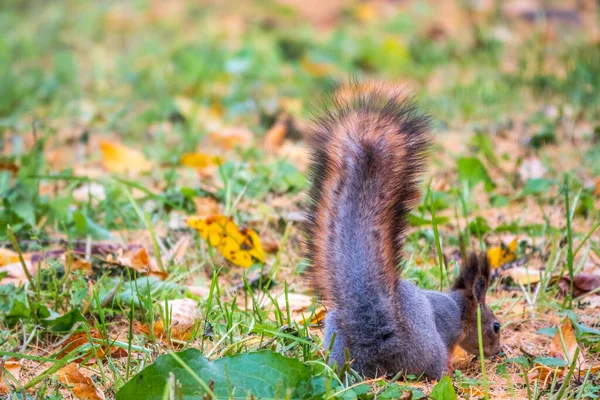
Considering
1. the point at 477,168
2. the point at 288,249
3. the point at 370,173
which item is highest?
the point at 370,173

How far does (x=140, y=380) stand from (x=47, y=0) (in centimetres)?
674

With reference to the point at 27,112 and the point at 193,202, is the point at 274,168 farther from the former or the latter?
the point at 27,112

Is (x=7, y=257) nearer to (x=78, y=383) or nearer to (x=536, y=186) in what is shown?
(x=78, y=383)

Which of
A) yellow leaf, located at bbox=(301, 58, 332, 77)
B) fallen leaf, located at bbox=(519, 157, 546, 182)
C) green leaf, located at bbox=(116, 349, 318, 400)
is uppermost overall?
yellow leaf, located at bbox=(301, 58, 332, 77)

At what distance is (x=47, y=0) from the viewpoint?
7629mm

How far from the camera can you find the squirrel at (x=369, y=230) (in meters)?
1.75

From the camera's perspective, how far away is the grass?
1.97m

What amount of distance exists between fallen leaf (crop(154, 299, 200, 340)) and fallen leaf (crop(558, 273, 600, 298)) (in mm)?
1072

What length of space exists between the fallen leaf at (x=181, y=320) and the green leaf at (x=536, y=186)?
151 centimetres

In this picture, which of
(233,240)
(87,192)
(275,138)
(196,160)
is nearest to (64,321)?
(233,240)

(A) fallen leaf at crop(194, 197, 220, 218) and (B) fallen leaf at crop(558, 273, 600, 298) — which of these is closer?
(B) fallen leaf at crop(558, 273, 600, 298)

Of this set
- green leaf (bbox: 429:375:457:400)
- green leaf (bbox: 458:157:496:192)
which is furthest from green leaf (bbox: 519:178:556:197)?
green leaf (bbox: 429:375:457:400)

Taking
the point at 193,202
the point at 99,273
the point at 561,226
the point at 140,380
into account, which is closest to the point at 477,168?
the point at 561,226

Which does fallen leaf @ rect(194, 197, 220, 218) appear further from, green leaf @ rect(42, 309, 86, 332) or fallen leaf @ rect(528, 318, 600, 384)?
→ fallen leaf @ rect(528, 318, 600, 384)
